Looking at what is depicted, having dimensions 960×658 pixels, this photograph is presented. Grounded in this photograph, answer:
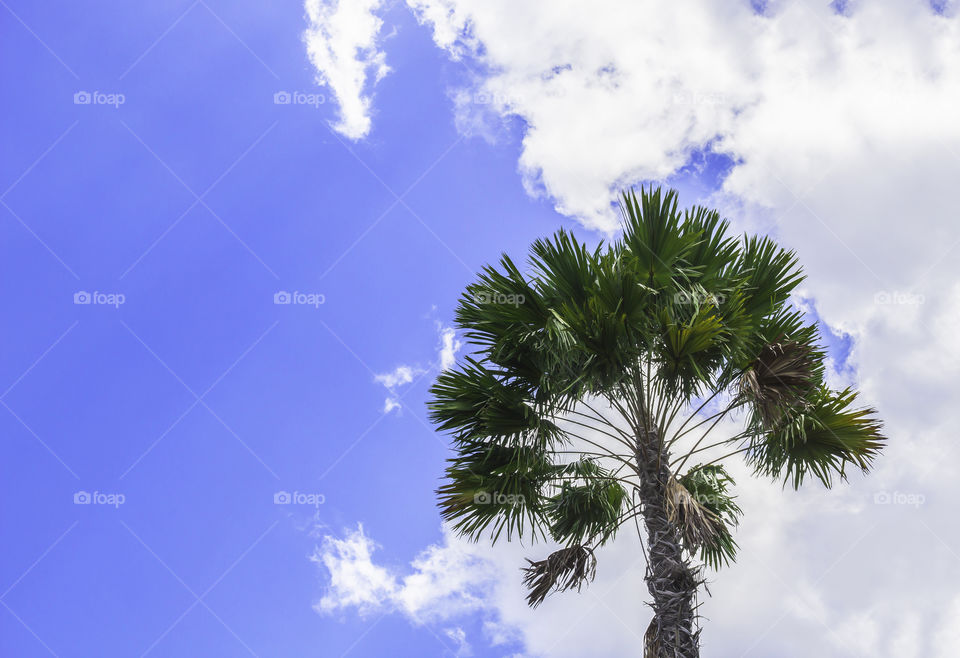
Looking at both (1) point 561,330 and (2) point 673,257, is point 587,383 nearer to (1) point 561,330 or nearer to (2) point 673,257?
(1) point 561,330

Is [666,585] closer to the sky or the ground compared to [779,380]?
closer to the ground

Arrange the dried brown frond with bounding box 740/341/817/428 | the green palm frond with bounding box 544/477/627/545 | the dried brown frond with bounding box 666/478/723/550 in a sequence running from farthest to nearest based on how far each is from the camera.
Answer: the green palm frond with bounding box 544/477/627/545, the dried brown frond with bounding box 740/341/817/428, the dried brown frond with bounding box 666/478/723/550

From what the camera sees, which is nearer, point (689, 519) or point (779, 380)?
point (689, 519)

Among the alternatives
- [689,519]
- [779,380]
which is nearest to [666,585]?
[689,519]

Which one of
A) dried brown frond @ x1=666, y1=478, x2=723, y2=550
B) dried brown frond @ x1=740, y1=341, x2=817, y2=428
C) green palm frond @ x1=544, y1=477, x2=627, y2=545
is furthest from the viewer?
green palm frond @ x1=544, y1=477, x2=627, y2=545

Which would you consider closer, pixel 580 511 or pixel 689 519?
pixel 689 519

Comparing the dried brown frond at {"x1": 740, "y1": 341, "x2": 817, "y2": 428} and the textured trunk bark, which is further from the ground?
the dried brown frond at {"x1": 740, "y1": 341, "x2": 817, "y2": 428}

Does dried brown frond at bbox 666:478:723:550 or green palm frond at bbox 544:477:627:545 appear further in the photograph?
green palm frond at bbox 544:477:627:545

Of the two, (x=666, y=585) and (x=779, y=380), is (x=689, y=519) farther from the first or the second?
(x=779, y=380)

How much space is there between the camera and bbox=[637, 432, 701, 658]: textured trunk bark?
7.23 metres

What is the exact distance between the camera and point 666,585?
737cm

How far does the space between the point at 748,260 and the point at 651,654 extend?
4.50 meters

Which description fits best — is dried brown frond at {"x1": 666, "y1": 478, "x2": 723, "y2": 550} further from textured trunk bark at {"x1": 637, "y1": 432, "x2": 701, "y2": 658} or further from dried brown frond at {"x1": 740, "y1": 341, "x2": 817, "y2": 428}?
dried brown frond at {"x1": 740, "y1": 341, "x2": 817, "y2": 428}

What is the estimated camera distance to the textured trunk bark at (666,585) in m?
7.23
